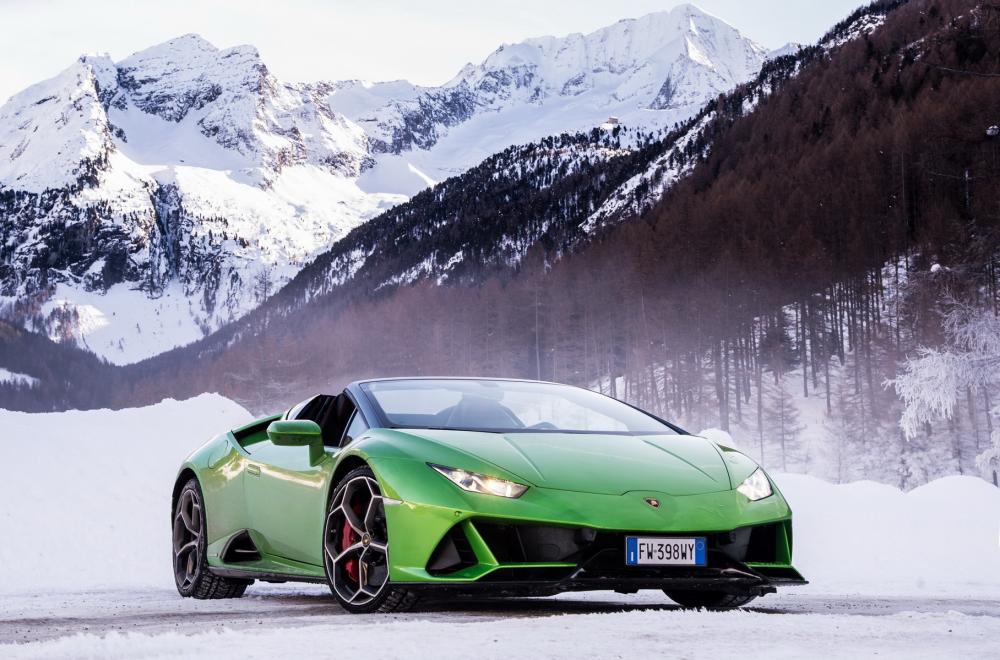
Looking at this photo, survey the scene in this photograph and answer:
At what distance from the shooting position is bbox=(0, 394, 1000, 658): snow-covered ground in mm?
4289

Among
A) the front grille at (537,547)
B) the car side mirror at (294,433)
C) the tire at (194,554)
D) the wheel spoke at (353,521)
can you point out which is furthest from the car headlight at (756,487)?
the tire at (194,554)

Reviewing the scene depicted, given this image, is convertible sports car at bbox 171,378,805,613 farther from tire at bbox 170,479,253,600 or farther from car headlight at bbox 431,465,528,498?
tire at bbox 170,479,253,600

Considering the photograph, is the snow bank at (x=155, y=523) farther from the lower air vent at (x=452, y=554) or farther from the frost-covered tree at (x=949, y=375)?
the frost-covered tree at (x=949, y=375)

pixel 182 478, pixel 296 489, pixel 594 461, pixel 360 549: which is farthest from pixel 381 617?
pixel 182 478

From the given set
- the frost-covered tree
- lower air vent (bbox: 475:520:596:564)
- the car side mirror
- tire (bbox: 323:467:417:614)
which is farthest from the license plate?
the frost-covered tree

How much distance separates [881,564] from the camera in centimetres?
1075

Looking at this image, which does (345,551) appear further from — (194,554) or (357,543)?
(194,554)

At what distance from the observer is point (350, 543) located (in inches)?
223

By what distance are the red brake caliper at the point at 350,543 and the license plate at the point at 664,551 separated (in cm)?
134

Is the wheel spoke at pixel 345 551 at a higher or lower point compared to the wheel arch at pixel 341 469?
→ lower

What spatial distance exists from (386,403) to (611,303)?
3157 inches

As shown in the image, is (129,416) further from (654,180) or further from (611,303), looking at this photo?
(654,180)

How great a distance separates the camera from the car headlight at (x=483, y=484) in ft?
17.0

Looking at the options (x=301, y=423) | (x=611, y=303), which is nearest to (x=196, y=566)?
(x=301, y=423)
